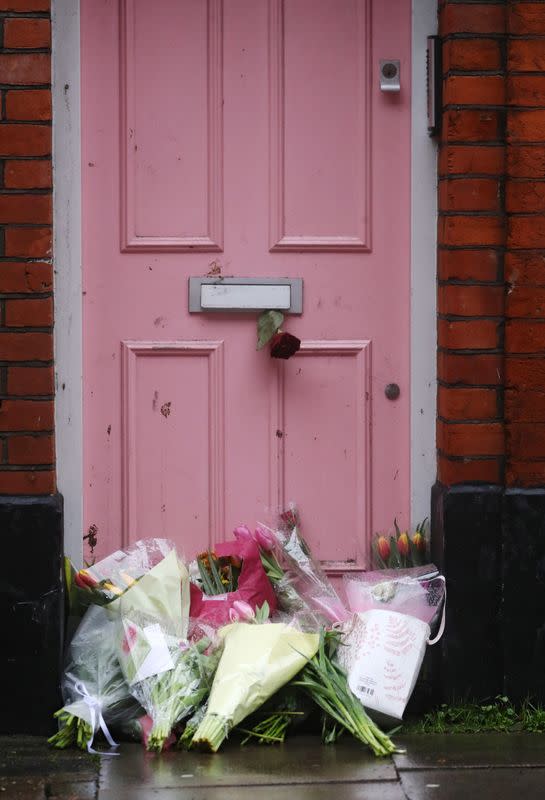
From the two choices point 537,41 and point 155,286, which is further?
point 155,286

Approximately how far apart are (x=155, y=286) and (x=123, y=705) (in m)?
1.36

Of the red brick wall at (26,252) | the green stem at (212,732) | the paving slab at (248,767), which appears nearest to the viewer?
the paving slab at (248,767)

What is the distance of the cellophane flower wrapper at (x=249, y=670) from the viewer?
3.89 meters

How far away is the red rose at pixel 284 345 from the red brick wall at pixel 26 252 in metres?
0.72

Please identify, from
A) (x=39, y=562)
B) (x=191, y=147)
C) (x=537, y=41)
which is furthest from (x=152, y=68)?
(x=39, y=562)

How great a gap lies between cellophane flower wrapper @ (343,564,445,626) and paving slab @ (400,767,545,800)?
561 mm

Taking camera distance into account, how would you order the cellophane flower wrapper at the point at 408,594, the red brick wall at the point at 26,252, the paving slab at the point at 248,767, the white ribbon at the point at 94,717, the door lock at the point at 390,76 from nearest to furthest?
the paving slab at the point at 248,767
the white ribbon at the point at 94,717
the red brick wall at the point at 26,252
the cellophane flower wrapper at the point at 408,594
the door lock at the point at 390,76

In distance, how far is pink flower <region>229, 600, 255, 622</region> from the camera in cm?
424

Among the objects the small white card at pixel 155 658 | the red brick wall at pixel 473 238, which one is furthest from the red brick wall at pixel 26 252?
the red brick wall at pixel 473 238

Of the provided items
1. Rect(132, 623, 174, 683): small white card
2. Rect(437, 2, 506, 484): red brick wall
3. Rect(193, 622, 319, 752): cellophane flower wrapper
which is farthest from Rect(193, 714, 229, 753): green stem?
Rect(437, 2, 506, 484): red brick wall

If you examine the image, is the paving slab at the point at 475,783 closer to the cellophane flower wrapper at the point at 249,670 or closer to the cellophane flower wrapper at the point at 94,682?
the cellophane flower wrapper at the point at 249,670

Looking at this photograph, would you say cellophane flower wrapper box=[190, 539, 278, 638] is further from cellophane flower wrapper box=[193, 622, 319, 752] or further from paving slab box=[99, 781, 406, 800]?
paving slab box=[99, 781, 406, 800]

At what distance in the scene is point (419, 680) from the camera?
4324 millimetres

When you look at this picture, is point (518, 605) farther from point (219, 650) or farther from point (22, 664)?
point (22, 664)
